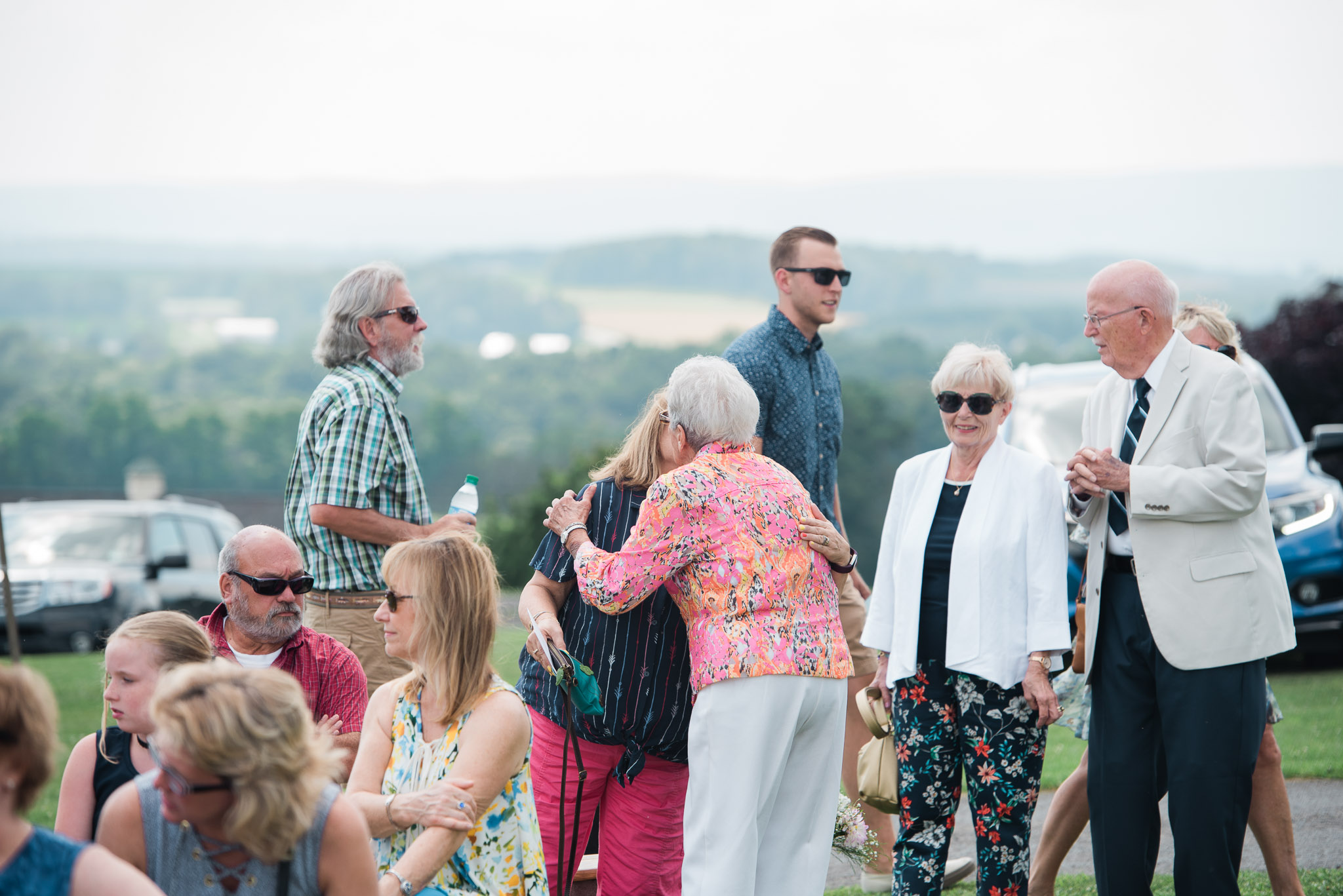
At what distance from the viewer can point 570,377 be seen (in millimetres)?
92062

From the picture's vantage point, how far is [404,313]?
4855 millimetres

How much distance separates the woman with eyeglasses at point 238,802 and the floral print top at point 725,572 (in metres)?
1.21

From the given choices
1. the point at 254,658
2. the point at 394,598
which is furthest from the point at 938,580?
the point at 254,658

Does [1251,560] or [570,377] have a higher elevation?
[1251,560]

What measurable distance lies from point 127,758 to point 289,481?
173cm

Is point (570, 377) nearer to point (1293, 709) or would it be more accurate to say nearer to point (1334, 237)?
point (1334, 237)

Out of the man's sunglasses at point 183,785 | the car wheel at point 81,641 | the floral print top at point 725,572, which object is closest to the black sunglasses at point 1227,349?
the floral print top at point 725,572

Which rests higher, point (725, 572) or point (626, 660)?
point (725, 572)

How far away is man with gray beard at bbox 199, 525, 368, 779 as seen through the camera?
12.3ft

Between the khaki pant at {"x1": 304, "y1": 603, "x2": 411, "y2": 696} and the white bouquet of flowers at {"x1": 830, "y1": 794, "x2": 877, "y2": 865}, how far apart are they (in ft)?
5.45

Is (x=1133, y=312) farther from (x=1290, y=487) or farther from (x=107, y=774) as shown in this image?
(x=1290, y=487)

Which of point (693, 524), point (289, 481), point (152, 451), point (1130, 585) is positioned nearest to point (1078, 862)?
point (1130, 585)

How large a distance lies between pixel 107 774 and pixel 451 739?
2.82 ft

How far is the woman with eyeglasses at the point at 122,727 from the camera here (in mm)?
3104
